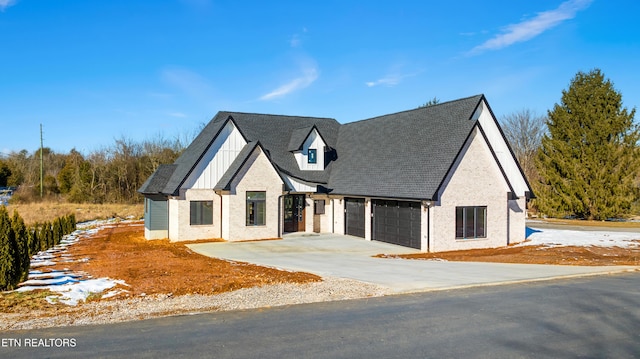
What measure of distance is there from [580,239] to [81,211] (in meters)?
39.4

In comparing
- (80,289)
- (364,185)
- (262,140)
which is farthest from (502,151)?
(80,289)

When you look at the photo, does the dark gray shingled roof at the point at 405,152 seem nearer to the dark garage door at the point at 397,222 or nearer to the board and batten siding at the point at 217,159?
the dark garage door at the point at 397,222

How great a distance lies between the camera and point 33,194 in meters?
51.8

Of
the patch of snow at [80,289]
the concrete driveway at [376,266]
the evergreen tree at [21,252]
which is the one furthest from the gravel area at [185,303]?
the evergreen tree at [21,252]

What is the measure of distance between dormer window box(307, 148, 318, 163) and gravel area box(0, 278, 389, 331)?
633 inches

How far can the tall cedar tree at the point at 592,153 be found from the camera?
38.6 m

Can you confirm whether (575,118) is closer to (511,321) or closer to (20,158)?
→ (511,321)

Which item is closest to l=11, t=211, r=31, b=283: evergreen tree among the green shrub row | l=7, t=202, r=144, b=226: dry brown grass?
the green shrub row

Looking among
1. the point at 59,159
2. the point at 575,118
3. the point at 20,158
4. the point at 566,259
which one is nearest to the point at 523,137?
the point at 575,118

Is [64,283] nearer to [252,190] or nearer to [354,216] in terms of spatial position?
[252,190]

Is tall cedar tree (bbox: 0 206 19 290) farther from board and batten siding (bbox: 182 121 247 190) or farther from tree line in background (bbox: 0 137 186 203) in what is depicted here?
tree line in background (bbox: 0 137 186 203)

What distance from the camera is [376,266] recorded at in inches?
658

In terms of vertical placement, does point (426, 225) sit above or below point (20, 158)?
below

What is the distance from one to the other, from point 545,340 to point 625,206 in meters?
37.1
